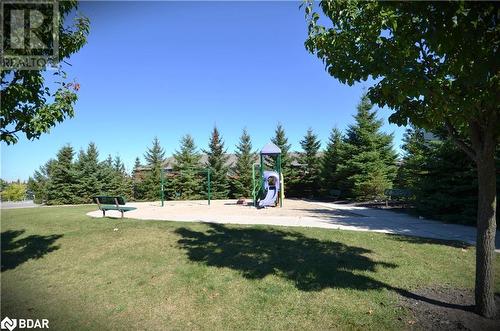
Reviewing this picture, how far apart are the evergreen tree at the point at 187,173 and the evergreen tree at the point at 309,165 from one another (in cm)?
915

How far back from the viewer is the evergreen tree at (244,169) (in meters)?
29.8

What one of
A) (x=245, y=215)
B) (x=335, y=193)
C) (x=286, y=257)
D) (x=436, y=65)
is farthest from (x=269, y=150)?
(x=436, y=65)

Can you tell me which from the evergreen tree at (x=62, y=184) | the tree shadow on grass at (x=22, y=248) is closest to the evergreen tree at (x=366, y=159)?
the tree shadow on grass at (x=22, y=248)

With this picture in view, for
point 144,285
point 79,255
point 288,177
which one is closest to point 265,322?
point 144,285

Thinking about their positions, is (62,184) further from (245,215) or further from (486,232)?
(486,232)

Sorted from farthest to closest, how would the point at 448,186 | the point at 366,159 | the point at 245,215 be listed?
1. the point at 366,159
2. the point at 245,215
3. the point at 448,186

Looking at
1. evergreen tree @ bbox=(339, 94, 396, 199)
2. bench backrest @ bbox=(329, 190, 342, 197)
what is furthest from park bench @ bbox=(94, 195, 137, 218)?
bench backrest @ bbox=(329, 190, 342, 197)

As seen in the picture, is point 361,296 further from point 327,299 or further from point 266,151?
point 266,151

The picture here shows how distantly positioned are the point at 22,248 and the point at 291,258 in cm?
647

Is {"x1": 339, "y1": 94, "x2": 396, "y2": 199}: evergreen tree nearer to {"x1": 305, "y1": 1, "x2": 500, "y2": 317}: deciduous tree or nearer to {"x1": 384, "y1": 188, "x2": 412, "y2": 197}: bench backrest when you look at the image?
{"x1": 384, "y1": 188, "x2": 412, "y2": 197}: bench backrest

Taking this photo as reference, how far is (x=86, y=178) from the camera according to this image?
2777 centimetres

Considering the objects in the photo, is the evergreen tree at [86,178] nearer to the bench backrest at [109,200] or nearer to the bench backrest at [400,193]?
the bench backrest at [109,200]

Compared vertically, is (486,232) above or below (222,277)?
above

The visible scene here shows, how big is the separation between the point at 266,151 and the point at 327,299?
46.5 feet
